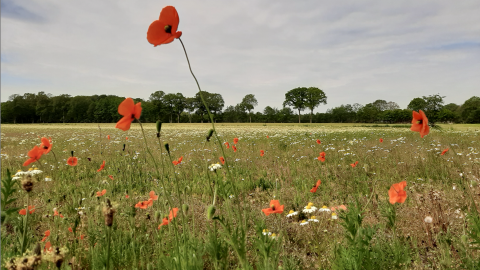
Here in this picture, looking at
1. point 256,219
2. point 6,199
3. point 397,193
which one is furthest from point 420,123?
point 6,199

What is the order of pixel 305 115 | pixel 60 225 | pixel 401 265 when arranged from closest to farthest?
pixel 401 265
pixel 60 225
pixel 305 115

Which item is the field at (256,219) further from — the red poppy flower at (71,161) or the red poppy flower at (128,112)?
the red poppy flower at (71,161)

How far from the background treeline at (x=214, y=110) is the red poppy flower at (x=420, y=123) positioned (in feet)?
226

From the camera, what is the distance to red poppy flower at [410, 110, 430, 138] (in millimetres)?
1745

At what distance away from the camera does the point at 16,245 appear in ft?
8.59

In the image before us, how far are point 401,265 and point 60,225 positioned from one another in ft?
12.5

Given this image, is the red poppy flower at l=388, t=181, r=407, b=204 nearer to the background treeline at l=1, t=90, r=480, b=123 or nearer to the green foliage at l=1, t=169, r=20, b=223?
the green foliage at l=1, t=169, r=20, b=223

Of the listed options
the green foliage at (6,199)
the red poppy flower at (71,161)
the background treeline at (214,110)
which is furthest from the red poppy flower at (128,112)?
→ the background treeline at (214,110)

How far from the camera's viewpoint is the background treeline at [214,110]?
71.3m

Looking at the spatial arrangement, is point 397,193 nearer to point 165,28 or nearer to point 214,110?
point 165,28

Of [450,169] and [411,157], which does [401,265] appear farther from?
[411,157]

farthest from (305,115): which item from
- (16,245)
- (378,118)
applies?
(16,245)

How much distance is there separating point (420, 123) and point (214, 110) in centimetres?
8860

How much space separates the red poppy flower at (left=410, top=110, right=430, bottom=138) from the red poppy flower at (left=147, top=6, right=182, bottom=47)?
167 cm
